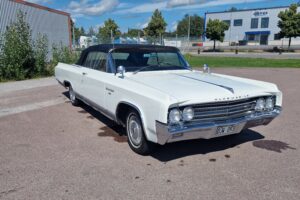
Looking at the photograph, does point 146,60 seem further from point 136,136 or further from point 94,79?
point 136,136

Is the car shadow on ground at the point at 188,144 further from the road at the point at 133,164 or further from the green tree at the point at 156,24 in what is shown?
the green tree at the point at 156,24

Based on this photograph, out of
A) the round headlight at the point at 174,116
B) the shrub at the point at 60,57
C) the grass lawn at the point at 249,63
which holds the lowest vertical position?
the round headlight at the point at 174,116

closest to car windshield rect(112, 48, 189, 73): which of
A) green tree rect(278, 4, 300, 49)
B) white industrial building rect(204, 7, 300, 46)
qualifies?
green tree rect(278, 4, 300, 49)

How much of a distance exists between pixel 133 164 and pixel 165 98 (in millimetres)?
1091

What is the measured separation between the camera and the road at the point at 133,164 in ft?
10.1

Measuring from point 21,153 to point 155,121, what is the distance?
222cm

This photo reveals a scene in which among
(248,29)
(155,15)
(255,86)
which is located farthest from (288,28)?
(255,86)

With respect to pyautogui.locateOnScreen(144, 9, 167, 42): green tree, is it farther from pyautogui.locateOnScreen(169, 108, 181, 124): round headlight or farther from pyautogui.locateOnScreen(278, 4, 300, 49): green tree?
pyautogui.locateOnScreen(169, 108, 181, 124): round headlight

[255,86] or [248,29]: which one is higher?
[248,29]

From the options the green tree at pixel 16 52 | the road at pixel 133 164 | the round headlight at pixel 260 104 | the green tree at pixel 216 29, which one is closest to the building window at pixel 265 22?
the green tree at pixel 216 29

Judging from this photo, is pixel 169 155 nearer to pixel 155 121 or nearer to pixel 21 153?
pixel 155 121

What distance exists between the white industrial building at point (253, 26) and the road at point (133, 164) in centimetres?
6259

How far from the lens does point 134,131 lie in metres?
4.14

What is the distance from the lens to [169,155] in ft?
13.4
